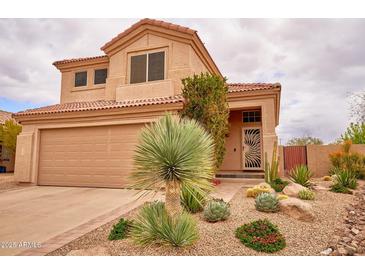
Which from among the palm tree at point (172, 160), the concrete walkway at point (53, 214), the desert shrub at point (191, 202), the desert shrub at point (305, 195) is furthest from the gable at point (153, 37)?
the palm tree at point (172, 160)

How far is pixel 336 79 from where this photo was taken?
303 inches

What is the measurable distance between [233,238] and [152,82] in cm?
971

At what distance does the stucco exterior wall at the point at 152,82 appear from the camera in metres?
12.5

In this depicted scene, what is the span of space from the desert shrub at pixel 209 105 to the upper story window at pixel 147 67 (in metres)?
3.62

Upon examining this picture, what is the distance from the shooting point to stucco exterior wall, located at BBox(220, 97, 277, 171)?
11.8m

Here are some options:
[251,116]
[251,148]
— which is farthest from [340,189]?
[251,116]

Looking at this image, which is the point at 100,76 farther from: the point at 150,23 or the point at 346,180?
the point at 346,180

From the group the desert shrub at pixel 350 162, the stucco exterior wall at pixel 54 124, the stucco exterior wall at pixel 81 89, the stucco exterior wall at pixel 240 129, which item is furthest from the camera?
→ the stucco exterior wall at pixel 81 89

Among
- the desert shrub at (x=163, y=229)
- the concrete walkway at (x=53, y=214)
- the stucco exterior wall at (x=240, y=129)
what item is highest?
the stucco exterior wall at (x=240, y=129)

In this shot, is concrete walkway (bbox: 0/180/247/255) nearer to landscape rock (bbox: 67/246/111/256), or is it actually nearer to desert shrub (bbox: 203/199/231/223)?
landscape rock (bbox: 67/246/111/256)

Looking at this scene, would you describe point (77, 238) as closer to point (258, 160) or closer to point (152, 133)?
point (152, 133)

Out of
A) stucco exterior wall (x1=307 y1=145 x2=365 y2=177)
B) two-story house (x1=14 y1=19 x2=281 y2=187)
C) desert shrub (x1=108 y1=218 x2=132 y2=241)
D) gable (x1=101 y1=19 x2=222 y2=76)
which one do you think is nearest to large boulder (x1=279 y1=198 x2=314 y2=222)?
desert shrub (x1=108 y1=218 x2=132 y2=241)

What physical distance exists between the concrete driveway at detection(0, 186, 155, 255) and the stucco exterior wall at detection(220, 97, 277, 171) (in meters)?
6.74

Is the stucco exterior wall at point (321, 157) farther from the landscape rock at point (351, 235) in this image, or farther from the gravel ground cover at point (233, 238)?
the gravel ground cover at point (233, 238)
